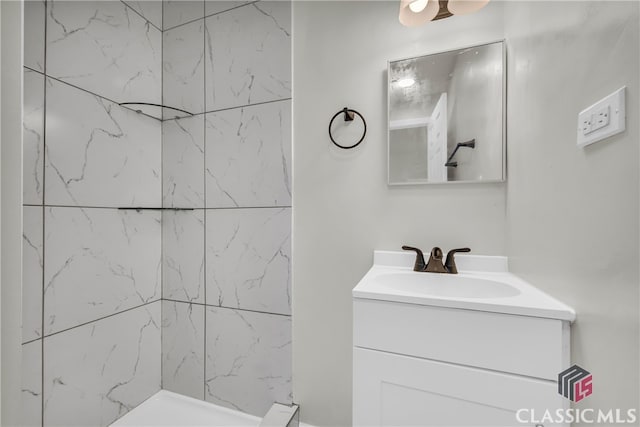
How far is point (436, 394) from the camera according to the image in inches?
34.3

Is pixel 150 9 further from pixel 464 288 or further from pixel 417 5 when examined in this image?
pixel 464 288

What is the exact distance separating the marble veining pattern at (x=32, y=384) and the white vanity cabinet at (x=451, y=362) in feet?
4.12

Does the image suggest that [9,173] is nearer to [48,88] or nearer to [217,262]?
[48,88]

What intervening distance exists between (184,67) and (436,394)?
1.95 meters

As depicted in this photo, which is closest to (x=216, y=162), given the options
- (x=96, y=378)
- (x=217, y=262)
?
(x=217, y=262)

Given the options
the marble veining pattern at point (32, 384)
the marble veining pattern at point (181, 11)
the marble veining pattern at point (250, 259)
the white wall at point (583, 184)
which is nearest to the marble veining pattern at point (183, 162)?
the marble veining pattern at point (250, 259)

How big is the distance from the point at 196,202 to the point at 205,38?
3.00 feet

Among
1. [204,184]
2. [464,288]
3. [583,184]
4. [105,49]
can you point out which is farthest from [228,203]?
[583,184]

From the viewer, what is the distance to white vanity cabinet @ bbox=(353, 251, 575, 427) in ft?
2.55

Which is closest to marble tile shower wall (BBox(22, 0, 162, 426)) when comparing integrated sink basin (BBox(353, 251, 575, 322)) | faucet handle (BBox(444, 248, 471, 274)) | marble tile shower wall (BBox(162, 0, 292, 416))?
marble tile shower wall (BBox(162, 0, 292, 416))

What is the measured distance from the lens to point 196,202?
1663 millimetres

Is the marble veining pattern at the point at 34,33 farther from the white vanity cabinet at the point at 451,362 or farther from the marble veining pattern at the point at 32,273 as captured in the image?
the white vanity cabinet at the point at 451,362

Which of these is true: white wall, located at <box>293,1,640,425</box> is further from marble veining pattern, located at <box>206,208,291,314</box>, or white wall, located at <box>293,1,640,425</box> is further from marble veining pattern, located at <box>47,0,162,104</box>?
marble veining pattern, located at <box>47,0,162,104</box>

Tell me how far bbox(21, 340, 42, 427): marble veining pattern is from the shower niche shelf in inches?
44.3
